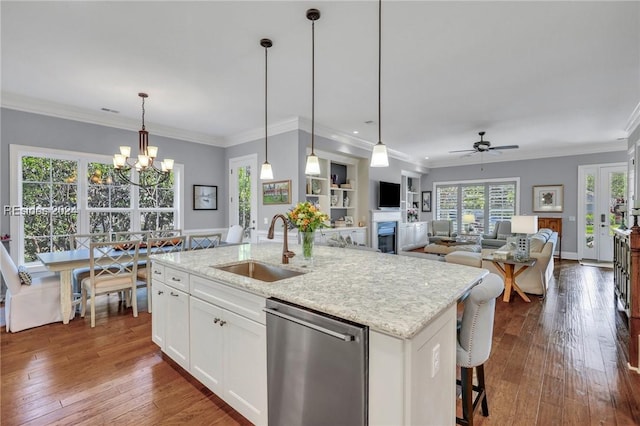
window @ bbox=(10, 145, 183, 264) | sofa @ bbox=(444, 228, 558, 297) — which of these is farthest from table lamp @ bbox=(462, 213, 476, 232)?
window @ bbox=(10, 145, 183, 264)

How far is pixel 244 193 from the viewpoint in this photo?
6.19 m

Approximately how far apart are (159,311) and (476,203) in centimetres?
896

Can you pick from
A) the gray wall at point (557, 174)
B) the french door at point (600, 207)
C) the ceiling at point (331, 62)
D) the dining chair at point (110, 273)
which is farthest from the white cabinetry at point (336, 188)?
the french door at point (600, 207)

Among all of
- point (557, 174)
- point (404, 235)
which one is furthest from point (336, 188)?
point (557, 174)

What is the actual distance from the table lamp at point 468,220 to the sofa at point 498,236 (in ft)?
2.50

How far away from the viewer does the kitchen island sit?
3.84 ft

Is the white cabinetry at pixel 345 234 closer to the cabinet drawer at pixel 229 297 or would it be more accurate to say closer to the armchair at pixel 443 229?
the armchair at pixel 443 229

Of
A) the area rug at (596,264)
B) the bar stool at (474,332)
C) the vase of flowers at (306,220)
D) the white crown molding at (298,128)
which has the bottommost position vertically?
the area rug at (596,264)

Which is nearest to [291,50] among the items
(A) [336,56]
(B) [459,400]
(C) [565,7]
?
(A) [336,56]

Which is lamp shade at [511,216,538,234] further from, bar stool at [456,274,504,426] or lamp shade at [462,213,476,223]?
lamp shade at [462,213,476,223]

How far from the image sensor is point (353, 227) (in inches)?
254

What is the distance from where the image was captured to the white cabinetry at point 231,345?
169 centimetres

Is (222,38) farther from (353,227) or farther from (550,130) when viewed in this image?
(550,130)

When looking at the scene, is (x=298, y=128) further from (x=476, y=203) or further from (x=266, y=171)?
(x=476, y=203)
